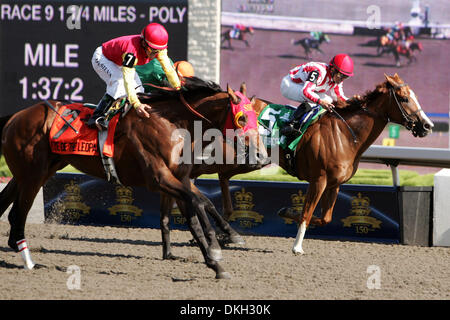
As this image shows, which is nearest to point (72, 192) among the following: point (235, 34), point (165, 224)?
point (165, 224)

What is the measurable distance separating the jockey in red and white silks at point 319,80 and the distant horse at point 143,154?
4.99 feet

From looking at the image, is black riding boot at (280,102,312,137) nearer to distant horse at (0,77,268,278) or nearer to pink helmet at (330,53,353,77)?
pink helmet at (330,53,353,77)

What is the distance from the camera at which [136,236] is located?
26.0ft

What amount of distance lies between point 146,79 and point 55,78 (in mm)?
3624

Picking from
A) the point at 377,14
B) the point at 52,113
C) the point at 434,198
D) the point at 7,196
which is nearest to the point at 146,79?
the point at 52,113

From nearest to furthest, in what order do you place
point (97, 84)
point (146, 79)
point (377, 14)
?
point (146, 79) < point (97, 84) < point (377, 14)

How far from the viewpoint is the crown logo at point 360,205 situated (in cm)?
777

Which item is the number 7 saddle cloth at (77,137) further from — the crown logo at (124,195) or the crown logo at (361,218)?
the crown logo at (361,218)

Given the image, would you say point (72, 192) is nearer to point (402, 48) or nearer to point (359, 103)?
point (359, 103)

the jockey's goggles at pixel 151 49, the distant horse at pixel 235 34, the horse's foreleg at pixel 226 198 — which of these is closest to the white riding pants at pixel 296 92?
the horse's foreleg at pixel 226 198

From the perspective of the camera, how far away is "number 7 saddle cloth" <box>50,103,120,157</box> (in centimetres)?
590

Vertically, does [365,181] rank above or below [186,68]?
below

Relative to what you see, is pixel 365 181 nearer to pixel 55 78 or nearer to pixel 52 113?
pixel 52 113

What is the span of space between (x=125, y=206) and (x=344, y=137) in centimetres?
269
